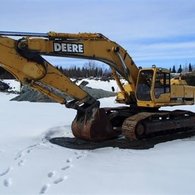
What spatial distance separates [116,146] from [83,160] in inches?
75.7

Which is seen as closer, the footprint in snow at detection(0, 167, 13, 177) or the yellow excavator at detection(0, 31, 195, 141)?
the footprint in snow at detection(0, 167, 13, 177)

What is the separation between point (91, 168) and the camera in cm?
852

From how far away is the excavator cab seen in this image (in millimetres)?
12539

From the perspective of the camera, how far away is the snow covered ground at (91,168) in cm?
711

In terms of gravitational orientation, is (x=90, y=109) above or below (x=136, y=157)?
above

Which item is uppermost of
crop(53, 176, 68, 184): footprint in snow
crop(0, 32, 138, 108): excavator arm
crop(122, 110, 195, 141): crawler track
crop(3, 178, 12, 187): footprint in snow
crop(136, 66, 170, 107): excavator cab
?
crop(0, 32, 138, 108): excavator arm

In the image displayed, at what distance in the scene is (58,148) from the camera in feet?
34.9

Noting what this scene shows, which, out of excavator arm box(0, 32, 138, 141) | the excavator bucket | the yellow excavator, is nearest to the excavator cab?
the yellow excavator

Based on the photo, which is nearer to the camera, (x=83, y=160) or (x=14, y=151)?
(x=83, y=160)

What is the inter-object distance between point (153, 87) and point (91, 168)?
183 inches

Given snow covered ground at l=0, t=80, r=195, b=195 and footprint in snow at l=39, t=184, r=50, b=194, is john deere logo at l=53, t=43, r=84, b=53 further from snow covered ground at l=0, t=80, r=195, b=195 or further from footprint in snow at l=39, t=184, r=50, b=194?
footprint in snow at l=39, t=184, r=50, b=194

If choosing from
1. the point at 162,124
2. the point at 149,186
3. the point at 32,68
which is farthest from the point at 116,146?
the point at 149,186

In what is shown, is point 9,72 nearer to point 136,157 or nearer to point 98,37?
point 98,37

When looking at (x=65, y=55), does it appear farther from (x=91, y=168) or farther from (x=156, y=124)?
(x=91, y=168)
